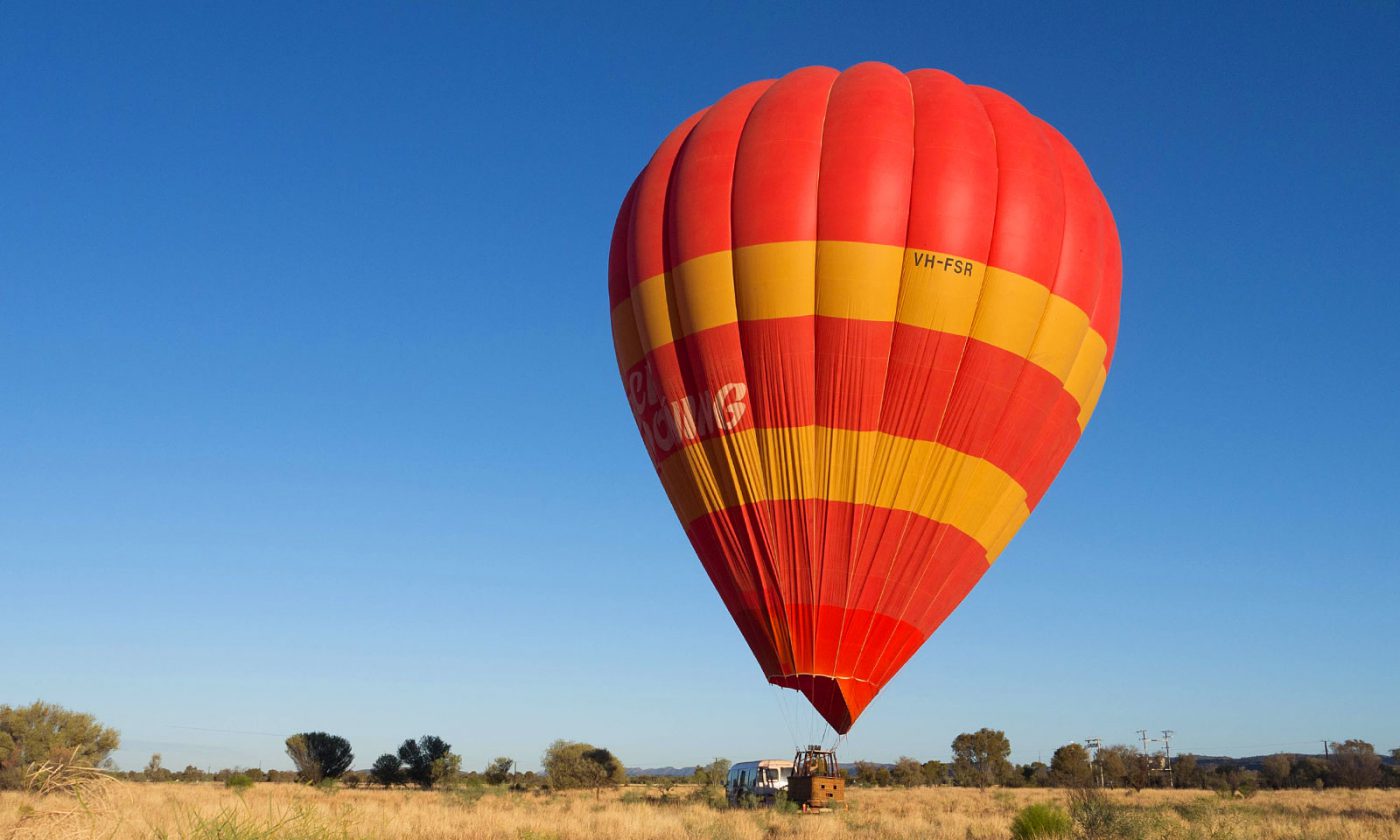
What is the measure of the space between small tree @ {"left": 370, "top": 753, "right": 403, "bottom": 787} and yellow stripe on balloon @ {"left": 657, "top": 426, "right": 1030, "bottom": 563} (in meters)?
41.0

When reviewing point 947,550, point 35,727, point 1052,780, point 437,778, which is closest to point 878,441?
point 947,550

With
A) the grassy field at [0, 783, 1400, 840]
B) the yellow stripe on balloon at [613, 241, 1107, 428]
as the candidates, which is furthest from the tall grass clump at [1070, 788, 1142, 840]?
the yellow stripe on balloon at [613, 241, 1107, 428]

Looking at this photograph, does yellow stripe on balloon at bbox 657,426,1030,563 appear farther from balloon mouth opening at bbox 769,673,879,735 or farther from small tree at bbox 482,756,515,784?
small tree at bbox 482,756,515,784

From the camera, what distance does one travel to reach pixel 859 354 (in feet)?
56.8

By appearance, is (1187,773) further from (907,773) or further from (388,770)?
(388,770)

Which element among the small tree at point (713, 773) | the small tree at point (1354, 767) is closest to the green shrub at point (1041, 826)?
the small tree at point (713, 773)

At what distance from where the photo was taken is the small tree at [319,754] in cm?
5131

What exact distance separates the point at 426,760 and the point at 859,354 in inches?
1732

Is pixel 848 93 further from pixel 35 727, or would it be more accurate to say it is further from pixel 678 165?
pixel 35 727

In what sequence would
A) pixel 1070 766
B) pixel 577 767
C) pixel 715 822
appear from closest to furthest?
pixel 715 822 < pixel 577 767 < pixel 1070 766

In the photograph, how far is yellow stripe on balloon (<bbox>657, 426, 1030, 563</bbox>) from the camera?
17312 millimetres

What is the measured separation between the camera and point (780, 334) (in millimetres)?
17625

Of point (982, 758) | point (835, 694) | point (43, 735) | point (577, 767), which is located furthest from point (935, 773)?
point (835, 694)

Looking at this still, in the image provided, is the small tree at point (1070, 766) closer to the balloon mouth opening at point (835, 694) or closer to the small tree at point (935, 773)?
the small tree at point (935, 773)
